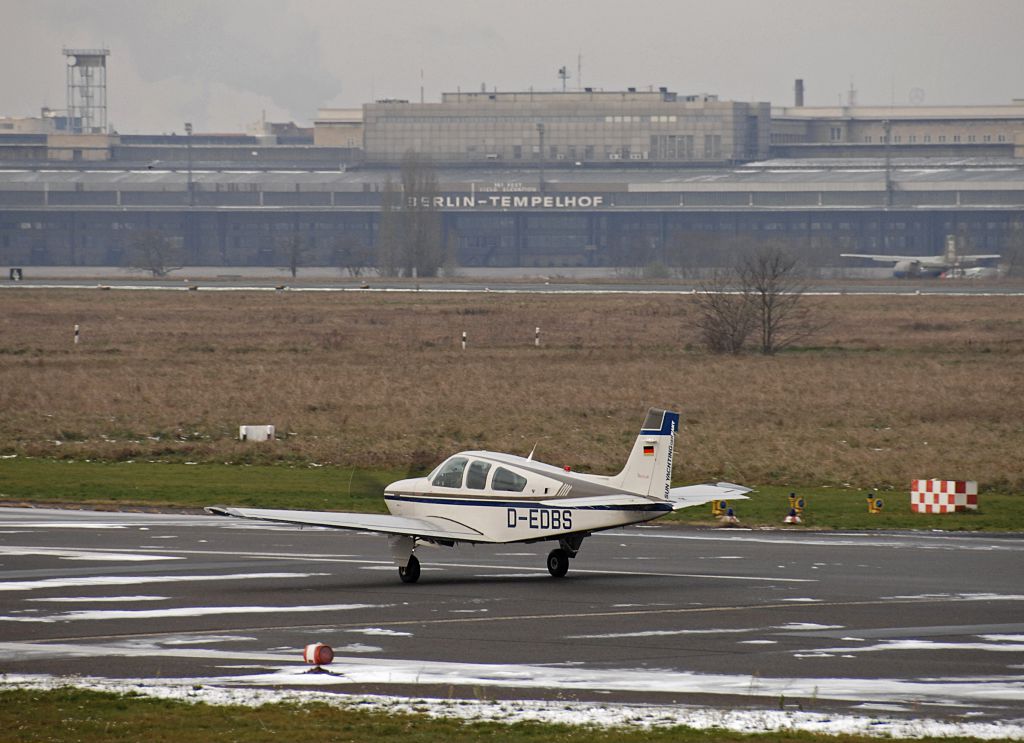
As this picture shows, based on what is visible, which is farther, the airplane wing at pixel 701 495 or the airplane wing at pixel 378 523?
the airplane wing at pixel 701 495

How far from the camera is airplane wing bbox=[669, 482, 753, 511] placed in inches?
974

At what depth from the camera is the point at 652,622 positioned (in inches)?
829

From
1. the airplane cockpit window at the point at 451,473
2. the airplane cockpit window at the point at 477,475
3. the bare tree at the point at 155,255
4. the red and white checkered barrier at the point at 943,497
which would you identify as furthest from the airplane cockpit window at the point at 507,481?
the bare tree at the point at 155,255

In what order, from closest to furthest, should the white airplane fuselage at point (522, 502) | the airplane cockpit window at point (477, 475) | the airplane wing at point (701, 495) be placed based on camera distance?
the white airplane fuselage at point (522, 502), the airplane cockpit window at point (477, 475), the airplane wing at point (701, 495)

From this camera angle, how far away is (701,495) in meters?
25.4

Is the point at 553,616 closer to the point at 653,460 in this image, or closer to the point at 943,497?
the point at 653,460

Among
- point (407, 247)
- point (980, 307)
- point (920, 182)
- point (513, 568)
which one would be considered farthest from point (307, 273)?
point (513, 568)

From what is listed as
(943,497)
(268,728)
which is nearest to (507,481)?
(268,728)

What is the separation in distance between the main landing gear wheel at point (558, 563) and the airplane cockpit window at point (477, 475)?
1.67m

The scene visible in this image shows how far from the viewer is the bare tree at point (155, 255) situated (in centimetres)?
17162

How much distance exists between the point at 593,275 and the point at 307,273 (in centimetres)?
3583

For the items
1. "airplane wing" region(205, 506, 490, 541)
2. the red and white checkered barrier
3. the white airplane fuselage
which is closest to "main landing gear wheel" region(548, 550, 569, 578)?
the white airplane fuselage

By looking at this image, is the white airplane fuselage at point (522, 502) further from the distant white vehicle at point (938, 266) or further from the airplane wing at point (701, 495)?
the distant white vehicle at point (938, 266)

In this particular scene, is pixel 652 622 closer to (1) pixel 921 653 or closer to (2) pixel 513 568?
(1) pixel 921 653
